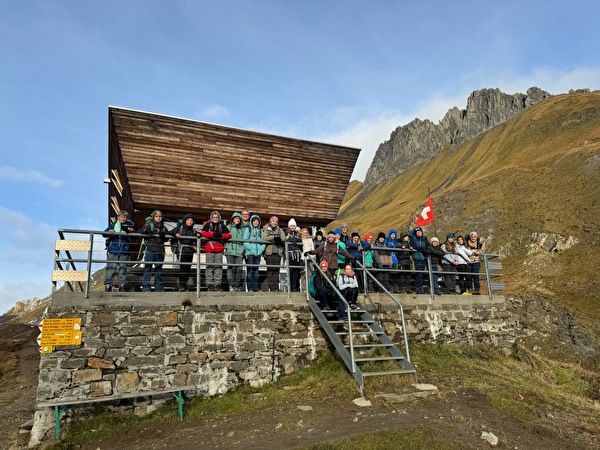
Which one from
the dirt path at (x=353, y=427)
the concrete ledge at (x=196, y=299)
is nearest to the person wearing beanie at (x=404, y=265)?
the concrete ledge at (x=196, y=299)

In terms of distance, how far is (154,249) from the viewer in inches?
357

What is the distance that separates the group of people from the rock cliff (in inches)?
5137

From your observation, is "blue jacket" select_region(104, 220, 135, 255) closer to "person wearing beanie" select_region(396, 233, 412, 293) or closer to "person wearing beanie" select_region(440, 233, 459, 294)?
"person wearing beanie" select_region(396, 233, 412, 293)

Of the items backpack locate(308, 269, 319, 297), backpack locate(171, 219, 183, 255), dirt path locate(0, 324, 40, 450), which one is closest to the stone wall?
backpack locate(308, 269, 319, 297)

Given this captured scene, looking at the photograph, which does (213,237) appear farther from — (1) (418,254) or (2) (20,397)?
(2) (20,397)

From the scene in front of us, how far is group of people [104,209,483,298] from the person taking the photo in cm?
898

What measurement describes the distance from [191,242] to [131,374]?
10.0 ft

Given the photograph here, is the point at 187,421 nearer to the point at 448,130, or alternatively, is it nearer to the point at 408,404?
the point at 408,404

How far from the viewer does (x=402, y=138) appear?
164 meters

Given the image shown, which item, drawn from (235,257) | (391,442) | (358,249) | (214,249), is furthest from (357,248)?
(391,442)

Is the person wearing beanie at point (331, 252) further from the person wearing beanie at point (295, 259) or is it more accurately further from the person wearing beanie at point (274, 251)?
the person wearing beanie at point (274, 251)

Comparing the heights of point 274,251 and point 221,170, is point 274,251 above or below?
below

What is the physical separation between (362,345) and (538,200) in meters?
49.9

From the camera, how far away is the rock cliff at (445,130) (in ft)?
447
